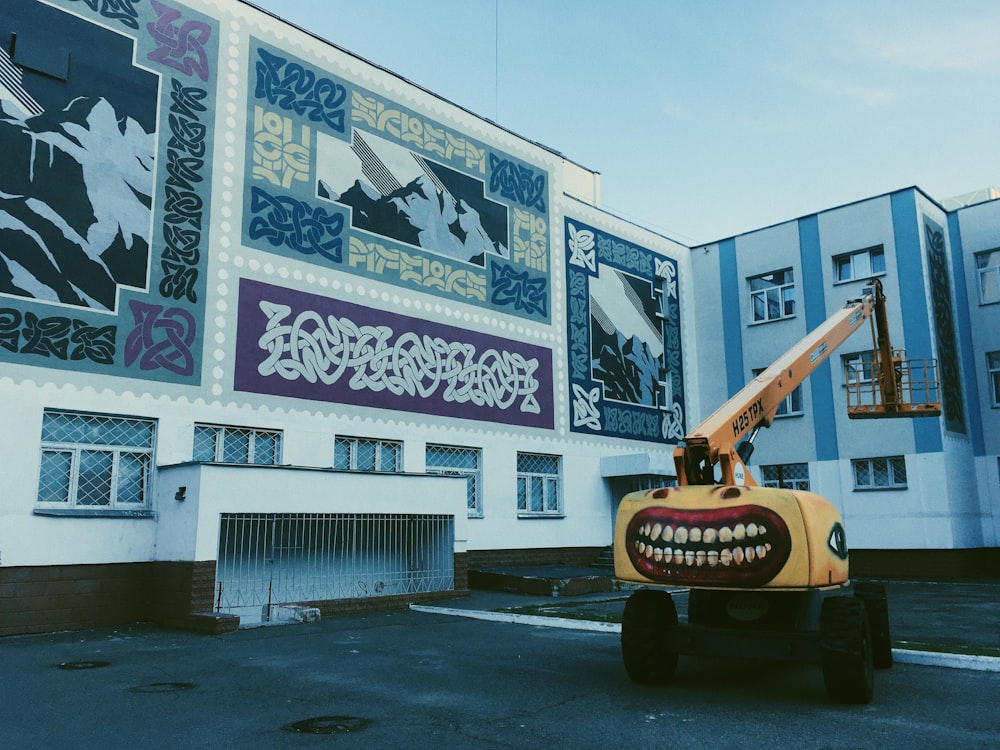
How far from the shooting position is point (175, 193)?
49.2 ft

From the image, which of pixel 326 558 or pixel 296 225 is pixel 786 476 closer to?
pixel 326 558

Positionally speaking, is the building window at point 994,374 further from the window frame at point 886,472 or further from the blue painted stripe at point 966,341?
the window frame at point 886,472

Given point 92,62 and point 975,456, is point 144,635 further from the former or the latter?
point 975,456

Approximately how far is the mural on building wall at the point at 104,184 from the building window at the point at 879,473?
17.6 m

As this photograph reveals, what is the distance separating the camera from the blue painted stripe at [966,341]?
2320 cm

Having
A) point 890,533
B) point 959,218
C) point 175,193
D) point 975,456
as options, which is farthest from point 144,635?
point 959,218

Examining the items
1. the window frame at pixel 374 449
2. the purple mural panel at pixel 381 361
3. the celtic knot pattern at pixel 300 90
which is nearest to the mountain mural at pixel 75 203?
the purple mural panel at pixel 381 361

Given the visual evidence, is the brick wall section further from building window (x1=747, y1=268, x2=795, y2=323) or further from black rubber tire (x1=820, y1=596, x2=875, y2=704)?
building window (x1=747, y1=268, x2=795, y2=323)

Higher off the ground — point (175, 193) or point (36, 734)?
point (175, 193)

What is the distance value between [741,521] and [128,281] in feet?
36.8

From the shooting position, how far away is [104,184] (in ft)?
46.2

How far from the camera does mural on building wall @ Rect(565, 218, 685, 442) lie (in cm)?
2261

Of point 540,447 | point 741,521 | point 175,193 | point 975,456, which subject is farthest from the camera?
point 975,456

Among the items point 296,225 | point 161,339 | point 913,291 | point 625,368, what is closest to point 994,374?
point 913,291
